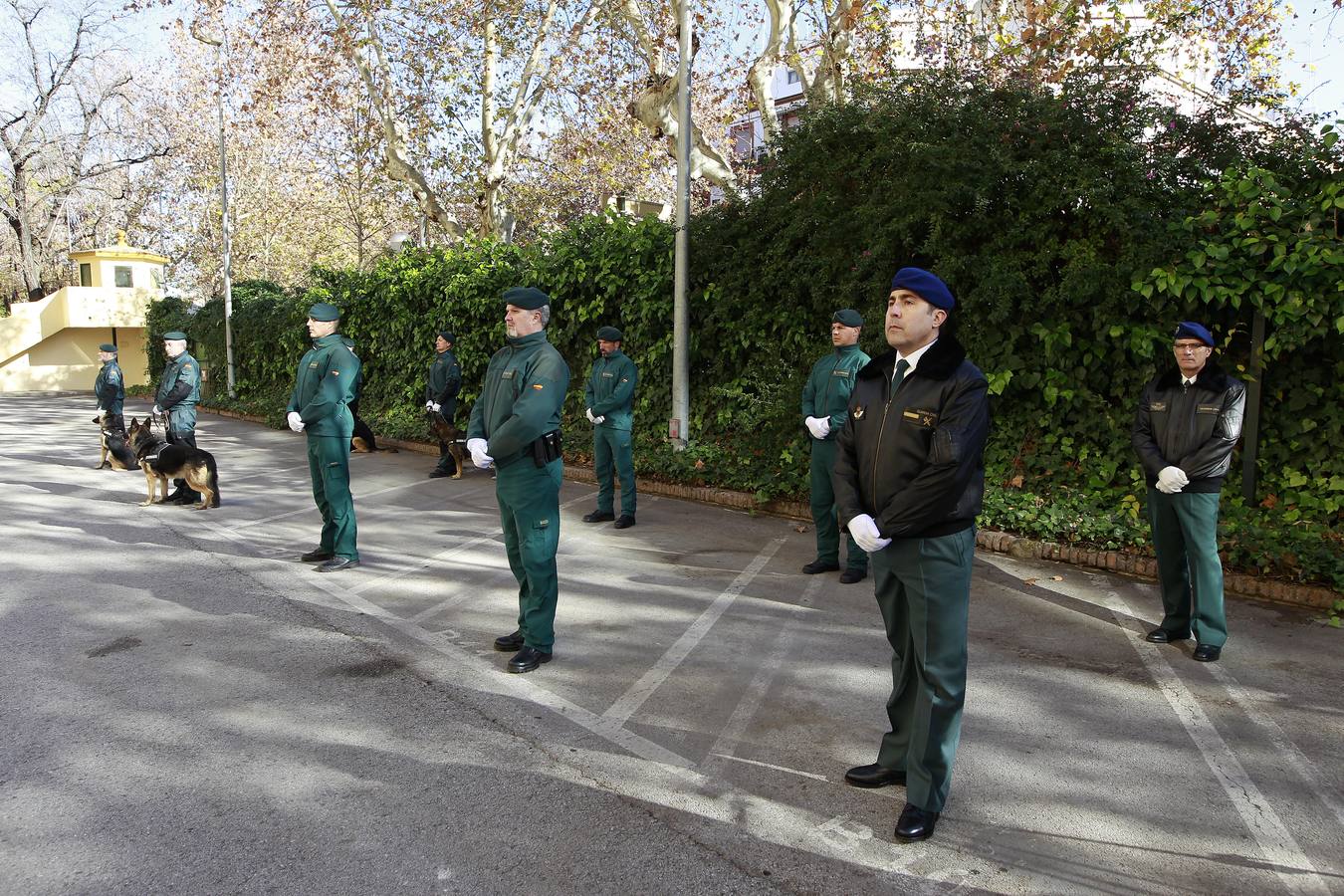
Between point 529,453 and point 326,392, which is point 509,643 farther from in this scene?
point 326,392

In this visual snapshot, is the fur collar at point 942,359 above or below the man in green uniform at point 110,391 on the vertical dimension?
above

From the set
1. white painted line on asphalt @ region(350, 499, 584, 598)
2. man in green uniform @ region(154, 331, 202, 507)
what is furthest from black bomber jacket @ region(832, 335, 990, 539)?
man in green uniform @ region(154, 331, 202, 507)

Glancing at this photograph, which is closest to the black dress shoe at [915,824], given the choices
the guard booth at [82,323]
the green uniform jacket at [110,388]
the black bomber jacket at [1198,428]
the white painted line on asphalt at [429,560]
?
the black bomber jacket at [1198,428]

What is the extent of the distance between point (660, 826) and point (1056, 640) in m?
3.54

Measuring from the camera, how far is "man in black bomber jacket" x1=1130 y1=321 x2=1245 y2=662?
220 inches

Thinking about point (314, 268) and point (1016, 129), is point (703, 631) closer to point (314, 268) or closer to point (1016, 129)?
point (1016, 129)

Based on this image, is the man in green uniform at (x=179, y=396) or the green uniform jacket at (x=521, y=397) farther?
the man in green uniform at (x=179, y=396)

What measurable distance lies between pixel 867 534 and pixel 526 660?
258 cm

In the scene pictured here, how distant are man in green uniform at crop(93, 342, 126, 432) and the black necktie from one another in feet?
40.7

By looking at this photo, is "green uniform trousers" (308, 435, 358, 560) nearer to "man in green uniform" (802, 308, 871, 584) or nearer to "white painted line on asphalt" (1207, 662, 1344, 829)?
"man in green uniform" (802, 308, 871, 584)

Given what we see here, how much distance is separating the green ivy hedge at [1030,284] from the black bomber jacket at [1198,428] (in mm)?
2061

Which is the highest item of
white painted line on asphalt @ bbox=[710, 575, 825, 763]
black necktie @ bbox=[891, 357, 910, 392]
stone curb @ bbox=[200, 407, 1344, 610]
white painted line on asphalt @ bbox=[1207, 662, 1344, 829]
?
black necktie @ bbox=[891, 357, 910, 392]

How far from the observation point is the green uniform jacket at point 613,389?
972cm

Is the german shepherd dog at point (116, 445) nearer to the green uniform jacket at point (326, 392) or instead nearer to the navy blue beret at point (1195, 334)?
the green uniform jacket at point (326, 392)
